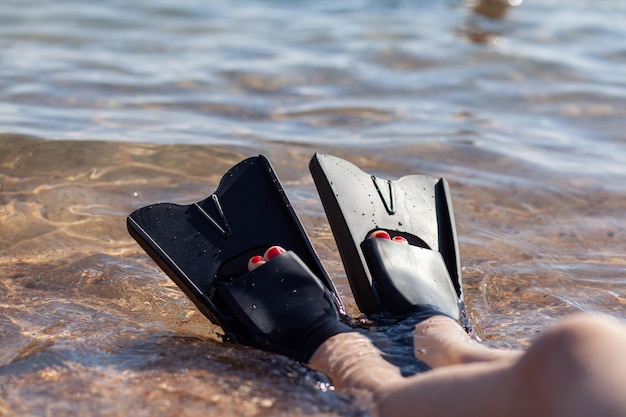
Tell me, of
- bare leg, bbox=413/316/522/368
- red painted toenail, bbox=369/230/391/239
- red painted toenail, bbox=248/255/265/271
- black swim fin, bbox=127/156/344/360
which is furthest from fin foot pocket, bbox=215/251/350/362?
red painted toenail, bbox=369/230/391/239

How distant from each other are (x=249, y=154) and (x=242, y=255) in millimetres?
1587

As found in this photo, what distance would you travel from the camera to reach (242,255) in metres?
2.67

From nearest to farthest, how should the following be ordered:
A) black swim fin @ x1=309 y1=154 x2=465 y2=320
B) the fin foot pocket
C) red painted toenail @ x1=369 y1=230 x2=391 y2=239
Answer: the fin foot pocket, black swim fin @ x1=309 y1=154 x2=465 y2=320, red painted toenail @ x1=369 y1=230 x2=391 y2=239

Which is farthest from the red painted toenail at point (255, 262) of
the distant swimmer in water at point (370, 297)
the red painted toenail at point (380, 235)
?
the red painted toenail at point (380, 235)

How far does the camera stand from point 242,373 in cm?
216

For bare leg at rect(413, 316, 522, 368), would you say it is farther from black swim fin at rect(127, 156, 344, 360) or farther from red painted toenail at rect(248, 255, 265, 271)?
red painted toenail at rect(248, 255, 265, 271)

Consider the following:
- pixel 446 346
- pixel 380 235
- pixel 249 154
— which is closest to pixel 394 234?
pixel 380 235

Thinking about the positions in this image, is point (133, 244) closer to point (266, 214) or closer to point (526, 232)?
point (266, 214)

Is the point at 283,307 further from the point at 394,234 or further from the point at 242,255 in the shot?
the point at 394,234

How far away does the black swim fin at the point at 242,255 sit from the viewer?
235 cm

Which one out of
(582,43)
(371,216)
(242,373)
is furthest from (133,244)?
(582,43)

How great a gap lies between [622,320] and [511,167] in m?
1.61

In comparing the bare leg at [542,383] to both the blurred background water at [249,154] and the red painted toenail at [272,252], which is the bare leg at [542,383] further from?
the red painted toenail at [272,252]

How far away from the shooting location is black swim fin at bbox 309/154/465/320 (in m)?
2.48
